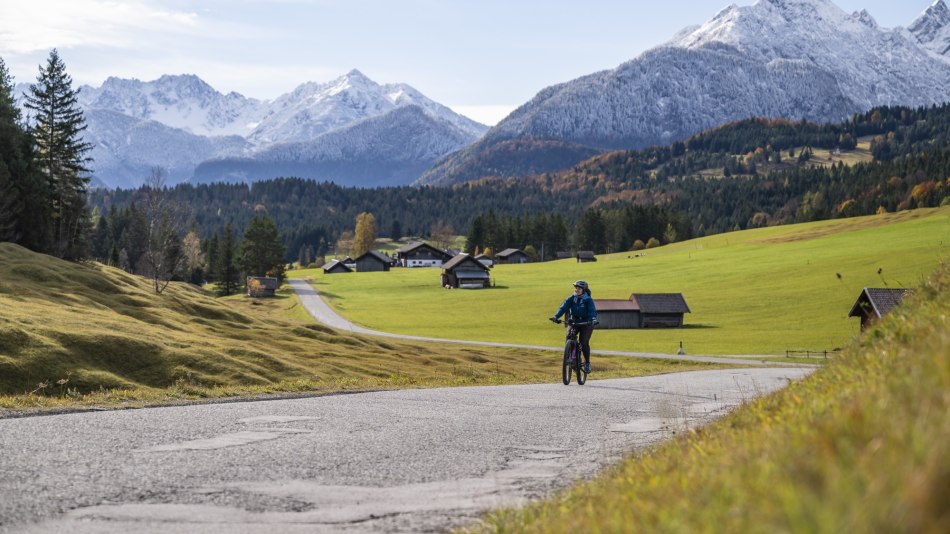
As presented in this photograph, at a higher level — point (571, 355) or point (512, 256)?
point (512, 256)

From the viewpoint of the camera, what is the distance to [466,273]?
139 metres

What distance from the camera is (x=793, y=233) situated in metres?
152

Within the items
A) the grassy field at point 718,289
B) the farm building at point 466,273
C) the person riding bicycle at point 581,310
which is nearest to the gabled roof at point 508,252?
the grassy field at point 718,289

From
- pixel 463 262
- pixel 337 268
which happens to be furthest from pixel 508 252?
pixel 463 262

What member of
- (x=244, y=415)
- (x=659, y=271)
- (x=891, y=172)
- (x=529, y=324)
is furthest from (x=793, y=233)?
(x=244, y=415)

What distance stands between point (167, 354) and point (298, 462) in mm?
23473

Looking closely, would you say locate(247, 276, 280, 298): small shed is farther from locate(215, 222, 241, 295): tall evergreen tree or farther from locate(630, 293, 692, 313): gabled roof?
locate(630, 293, 692, 313): gabled roof

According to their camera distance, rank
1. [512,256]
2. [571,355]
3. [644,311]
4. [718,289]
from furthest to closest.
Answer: [512,256]
[718,289]
[644,311]
[571,355]

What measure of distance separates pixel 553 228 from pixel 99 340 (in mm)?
171319

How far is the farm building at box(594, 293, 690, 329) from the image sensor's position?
89.2 metres

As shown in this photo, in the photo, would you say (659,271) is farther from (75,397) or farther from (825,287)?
(75,397)

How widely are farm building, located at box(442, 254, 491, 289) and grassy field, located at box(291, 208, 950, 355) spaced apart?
3.67m

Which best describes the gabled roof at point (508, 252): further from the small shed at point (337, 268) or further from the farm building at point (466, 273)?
the farm building at point (466, 273)

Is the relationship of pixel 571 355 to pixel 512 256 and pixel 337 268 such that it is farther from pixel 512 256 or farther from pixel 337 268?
pixel 512 256
